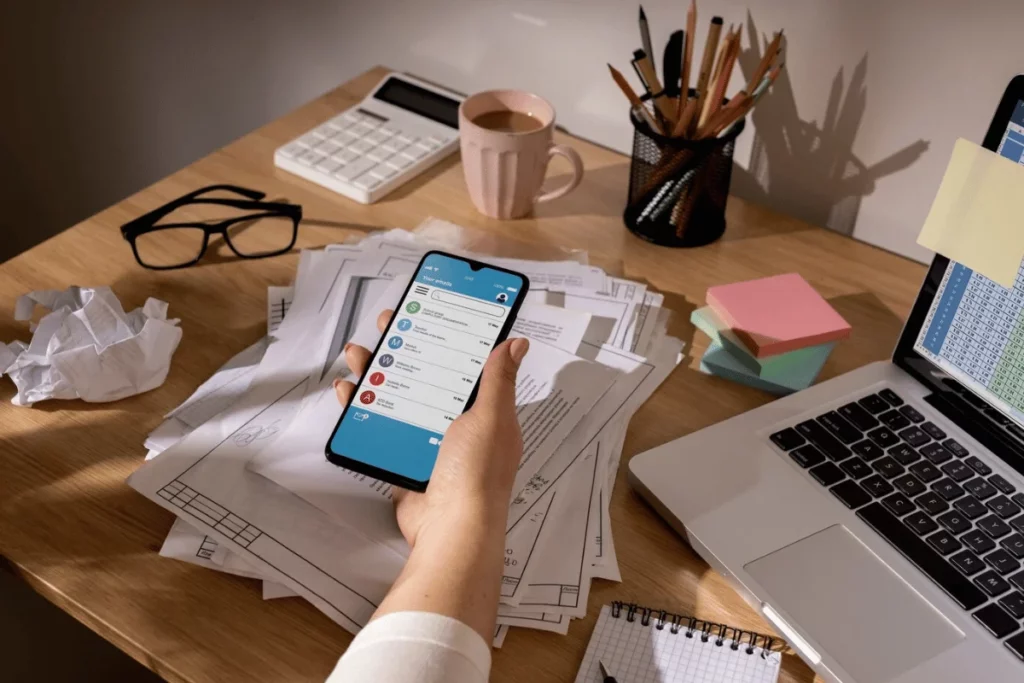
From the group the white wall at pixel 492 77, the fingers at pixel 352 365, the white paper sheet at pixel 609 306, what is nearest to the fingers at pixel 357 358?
the fingers at pixel 352 365

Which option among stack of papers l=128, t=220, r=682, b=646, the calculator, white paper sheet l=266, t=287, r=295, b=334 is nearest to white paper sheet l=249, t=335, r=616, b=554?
stack of papers l=128, t=220, r=682, b=646

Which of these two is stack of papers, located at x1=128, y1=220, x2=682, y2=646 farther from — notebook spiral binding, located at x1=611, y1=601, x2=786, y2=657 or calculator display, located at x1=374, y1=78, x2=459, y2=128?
calculator display, located at x1=374, y1=78, x2=459, y2=128

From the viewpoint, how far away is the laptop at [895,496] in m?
0.61

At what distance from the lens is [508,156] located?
945 mm

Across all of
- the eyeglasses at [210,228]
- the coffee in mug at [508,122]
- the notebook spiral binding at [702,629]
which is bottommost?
the notebook spiral binding at [702,629]

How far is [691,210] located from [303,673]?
1.96 feet

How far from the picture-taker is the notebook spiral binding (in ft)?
2.02

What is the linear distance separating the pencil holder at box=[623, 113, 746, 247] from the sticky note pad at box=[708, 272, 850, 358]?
12cm

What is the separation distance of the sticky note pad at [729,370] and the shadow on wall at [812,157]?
30 centimetres

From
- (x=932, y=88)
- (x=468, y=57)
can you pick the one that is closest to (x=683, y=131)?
(x=932, y=88)

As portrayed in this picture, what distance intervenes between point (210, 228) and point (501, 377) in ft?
1.35

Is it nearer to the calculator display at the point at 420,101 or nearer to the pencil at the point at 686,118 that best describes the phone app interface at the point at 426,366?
the pencil at the point at 686,118

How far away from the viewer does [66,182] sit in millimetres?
1676

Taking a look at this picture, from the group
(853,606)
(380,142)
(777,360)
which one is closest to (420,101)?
(380,142)
